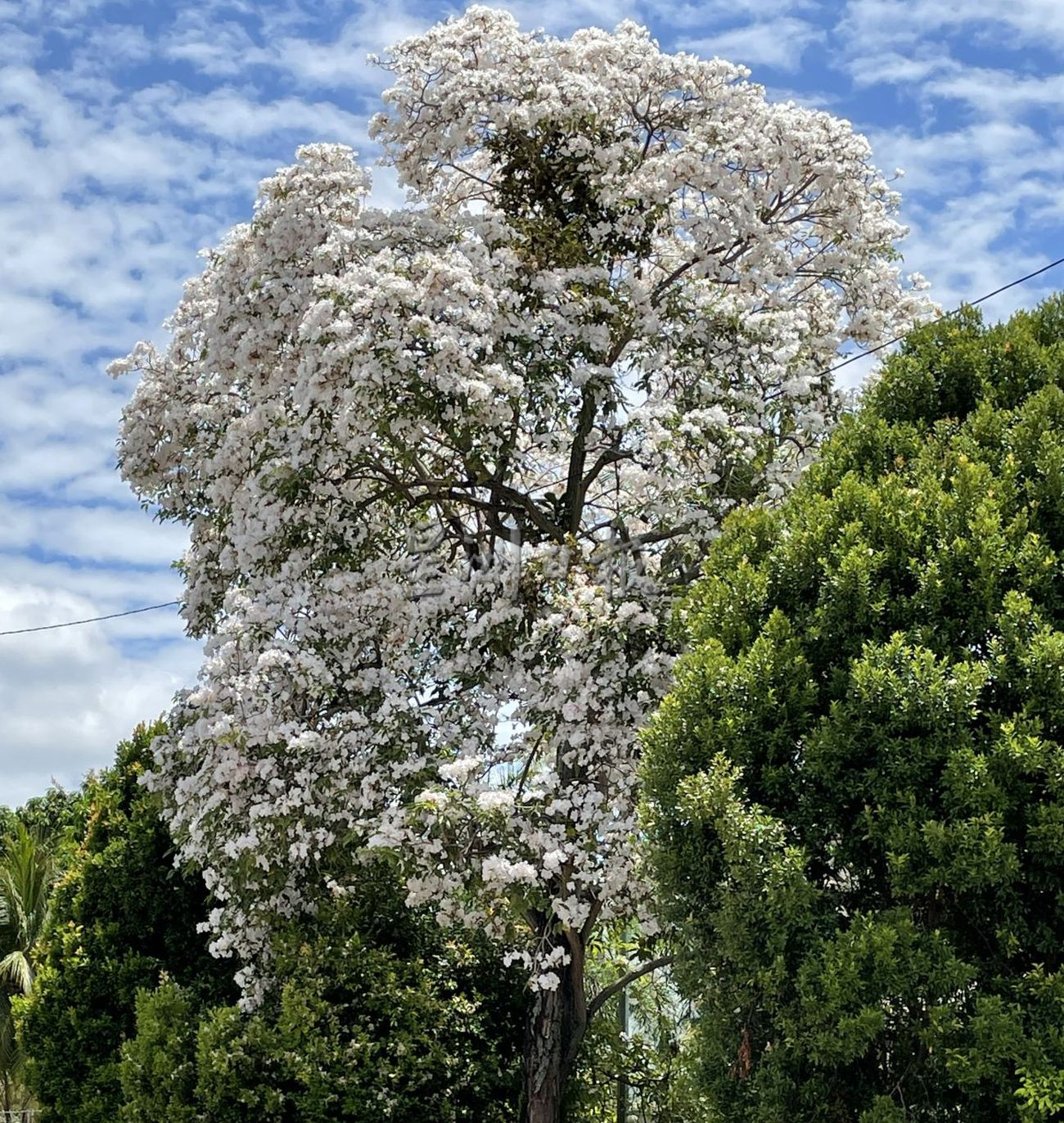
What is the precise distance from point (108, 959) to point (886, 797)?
9223 millimetres

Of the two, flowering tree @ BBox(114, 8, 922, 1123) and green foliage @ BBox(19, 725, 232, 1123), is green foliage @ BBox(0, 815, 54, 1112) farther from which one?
flowering tree @ BBox(114, 8, 922, 1123)

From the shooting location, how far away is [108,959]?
1284 centimetres

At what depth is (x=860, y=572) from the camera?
635 cm

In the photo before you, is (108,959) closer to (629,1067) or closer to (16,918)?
(629,1067)

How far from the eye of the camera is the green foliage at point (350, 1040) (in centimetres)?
1027

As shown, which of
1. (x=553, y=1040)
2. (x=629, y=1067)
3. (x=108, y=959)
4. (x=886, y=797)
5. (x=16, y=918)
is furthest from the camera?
(x=16, y=918)

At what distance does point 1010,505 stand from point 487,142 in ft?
22.4

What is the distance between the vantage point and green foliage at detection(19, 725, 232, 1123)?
12766 millimetres

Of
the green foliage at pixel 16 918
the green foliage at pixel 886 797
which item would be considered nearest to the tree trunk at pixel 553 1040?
the green foliage at pixel 886 797

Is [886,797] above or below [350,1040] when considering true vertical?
above

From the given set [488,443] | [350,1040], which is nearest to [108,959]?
[350,1040]

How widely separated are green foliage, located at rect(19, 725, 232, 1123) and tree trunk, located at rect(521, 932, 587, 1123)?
3139 mm

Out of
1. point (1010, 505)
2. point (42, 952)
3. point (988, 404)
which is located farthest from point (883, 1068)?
point (42, 952)

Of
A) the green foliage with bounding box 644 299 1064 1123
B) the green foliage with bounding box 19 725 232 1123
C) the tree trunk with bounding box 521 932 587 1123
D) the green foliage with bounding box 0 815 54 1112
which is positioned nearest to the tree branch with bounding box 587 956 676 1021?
the tree trunk with bounding box 521 932 587 1123
